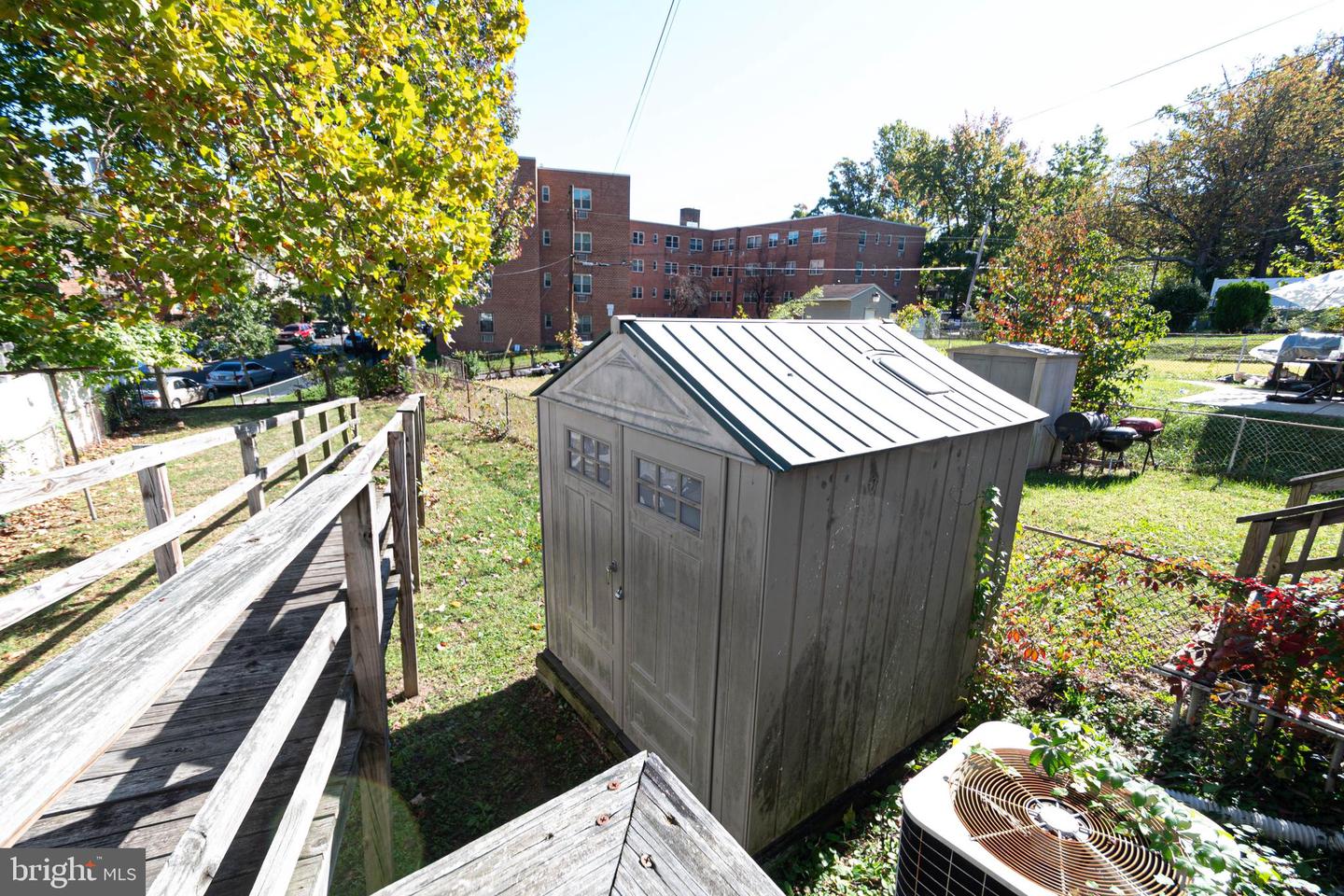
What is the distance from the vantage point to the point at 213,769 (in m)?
2.20

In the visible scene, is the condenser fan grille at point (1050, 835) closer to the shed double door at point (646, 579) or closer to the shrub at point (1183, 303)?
the shed double door at point (646, 579)

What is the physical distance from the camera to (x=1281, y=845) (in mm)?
3252

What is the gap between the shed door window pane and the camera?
13.4 feet

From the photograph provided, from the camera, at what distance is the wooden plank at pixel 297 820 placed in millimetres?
1536

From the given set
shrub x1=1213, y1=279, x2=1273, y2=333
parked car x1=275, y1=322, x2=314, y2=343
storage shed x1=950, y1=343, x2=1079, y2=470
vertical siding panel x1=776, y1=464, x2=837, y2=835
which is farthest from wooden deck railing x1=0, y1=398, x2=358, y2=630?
parked car x1=275, y1=322, x2=314, y2=343

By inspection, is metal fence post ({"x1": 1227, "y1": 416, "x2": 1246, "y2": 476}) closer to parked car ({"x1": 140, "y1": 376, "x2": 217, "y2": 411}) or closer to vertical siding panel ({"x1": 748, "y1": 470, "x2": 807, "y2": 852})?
vertical siding panel ({"x1": 748, "y1": 470, "x2": 807, "y2": 852})

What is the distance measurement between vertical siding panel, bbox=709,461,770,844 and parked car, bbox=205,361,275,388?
27.7 metres

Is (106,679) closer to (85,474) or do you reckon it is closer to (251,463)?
(85,474)

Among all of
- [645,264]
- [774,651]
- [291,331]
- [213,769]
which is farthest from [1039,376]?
[291,331]

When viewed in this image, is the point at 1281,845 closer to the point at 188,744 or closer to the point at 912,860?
the point at 912,860

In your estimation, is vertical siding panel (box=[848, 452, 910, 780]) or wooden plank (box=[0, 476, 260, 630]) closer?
wooden plank (box=[0, 476, 260, 630])

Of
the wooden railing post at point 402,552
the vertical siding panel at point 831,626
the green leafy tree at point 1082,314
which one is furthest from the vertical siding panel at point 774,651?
the green leafy tree at point 1082,314

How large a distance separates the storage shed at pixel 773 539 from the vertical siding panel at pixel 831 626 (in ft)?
0.04

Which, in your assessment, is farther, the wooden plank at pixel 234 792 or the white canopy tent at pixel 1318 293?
the white canopy tent at pixel 1318 293
